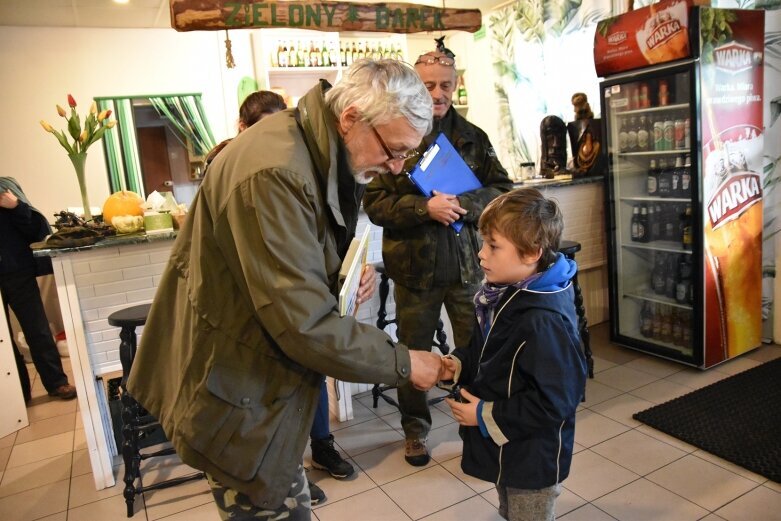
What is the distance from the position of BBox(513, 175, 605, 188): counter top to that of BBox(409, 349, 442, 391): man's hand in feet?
9.21

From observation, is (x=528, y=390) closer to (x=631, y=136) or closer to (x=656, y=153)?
(x=656, y=153)

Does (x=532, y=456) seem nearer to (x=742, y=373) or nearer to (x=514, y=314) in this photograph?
(x=514, y=314)

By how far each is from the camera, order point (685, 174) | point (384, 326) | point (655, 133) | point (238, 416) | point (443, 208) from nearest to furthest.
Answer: point (238, 416) < point (443, 208) < point (384, 326) < point (685, 174) < point (655, 133)

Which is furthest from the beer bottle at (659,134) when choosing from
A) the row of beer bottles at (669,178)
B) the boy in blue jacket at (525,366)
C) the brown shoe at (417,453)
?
the boy in blue jacket at (525,366)

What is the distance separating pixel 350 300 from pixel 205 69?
562 centimetres

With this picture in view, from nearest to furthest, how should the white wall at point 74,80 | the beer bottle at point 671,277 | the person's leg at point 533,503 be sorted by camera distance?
the person's leg at point 533,503 < the beer bottle at point 671,277 < the white wall at point 74,80

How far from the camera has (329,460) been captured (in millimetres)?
2717

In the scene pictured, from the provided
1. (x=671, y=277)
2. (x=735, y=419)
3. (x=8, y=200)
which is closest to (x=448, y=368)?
(x=735, y=419)

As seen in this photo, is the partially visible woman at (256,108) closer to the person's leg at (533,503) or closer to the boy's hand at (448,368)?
the boy's hand at (448,368)

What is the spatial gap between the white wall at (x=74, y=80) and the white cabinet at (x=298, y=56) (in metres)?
0.57

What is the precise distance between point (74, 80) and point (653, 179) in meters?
5.52

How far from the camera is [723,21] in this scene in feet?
11.0

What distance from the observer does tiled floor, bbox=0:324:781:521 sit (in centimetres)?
236

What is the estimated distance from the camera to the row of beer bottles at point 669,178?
3648 mm
